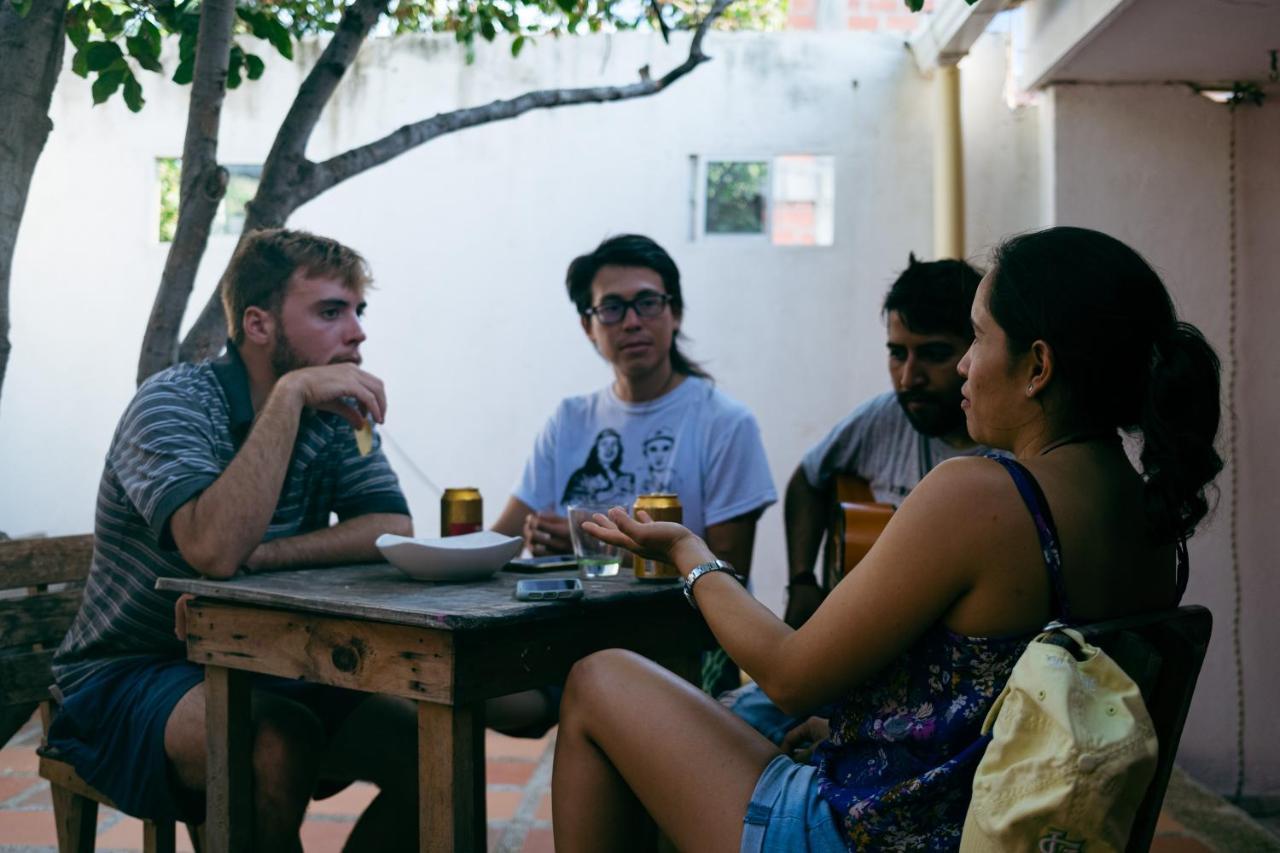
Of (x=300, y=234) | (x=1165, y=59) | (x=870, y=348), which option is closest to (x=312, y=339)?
(x=300, y=234)

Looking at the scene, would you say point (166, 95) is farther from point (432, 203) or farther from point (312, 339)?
point (312, 339)

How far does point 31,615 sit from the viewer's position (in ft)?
8.09

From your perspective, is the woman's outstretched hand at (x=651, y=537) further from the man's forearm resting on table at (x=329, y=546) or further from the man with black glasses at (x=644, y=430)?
the man with black glasses at (x=644, y=430)

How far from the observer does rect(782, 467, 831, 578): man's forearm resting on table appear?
10.3 ft

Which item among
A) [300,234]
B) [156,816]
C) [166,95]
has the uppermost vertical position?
→ [166,95]

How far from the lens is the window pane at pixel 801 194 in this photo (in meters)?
5.29

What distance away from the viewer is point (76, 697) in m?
2.20

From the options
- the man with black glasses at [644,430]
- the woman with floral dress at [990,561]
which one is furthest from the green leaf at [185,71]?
the woman with floral dress at [990,561]

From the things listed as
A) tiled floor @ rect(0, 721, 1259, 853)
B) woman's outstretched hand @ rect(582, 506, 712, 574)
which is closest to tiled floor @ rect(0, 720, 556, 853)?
tiled floor @ rect(0, 721, 1259, 853)

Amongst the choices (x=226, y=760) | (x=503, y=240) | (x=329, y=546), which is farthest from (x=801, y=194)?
(x=226, y=760)

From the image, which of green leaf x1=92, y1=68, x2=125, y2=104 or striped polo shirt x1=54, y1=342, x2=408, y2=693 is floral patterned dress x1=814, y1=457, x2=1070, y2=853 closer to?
striped polo shirt x1=54, y1=342, x2=408, y2=693

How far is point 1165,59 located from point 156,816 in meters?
3.41

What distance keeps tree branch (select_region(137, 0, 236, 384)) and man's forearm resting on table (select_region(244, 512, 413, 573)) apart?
0.72 metres

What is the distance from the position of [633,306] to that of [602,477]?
0.45 meters
